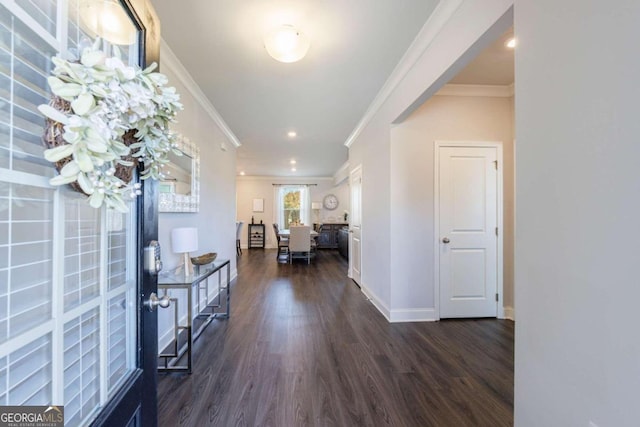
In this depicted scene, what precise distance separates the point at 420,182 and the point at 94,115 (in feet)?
9.78

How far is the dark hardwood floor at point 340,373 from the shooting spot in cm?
161

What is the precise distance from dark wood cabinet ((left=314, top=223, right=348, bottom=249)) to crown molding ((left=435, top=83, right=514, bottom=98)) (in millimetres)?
6015

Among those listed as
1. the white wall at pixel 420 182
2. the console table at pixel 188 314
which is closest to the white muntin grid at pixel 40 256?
the console table at pixel 188 314

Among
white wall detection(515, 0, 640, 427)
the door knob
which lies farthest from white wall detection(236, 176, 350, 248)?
the door knob

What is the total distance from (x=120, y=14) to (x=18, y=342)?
2.99 feet

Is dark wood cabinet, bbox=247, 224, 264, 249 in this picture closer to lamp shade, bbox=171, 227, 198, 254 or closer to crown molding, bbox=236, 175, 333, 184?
crown molding, bbox=236, 175, 333, 184

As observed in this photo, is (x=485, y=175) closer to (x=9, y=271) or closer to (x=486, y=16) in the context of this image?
(x=486, y=16)

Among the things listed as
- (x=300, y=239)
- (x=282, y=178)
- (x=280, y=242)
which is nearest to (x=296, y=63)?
(x=300, y=239)

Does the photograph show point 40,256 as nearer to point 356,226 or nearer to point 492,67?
point 492,67

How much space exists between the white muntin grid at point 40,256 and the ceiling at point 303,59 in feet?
5.27

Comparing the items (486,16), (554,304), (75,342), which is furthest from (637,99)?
(75,342)

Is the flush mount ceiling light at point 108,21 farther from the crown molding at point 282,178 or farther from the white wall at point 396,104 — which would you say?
the crown molding at point 282,178

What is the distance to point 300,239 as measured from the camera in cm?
644

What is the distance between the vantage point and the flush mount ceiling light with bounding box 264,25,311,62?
1.95 m
